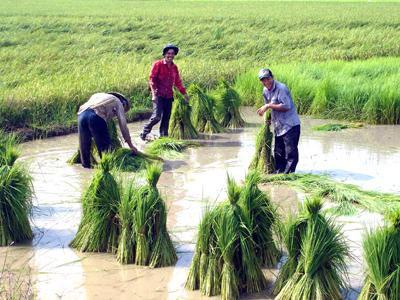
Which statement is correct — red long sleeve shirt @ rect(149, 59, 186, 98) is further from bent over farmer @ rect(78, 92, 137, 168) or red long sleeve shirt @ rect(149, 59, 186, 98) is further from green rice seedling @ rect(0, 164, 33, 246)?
green rice seedling @ rect(0, 164, 33, 246)

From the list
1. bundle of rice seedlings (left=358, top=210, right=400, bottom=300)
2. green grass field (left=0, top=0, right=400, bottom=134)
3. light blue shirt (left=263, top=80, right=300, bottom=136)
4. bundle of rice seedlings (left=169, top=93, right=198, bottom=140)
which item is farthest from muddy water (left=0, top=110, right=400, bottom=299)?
green grass field (left=0, top=0, right=400, bottom=134)

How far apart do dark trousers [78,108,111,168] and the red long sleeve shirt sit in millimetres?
1826

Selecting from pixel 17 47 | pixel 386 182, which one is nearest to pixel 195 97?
pixel 386 182

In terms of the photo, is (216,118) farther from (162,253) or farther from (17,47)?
(17,47)

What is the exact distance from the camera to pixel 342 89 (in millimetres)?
12898

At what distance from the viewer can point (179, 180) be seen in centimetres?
899

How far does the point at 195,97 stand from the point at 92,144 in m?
2.79

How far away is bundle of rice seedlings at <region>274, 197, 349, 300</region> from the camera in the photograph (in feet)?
17.0

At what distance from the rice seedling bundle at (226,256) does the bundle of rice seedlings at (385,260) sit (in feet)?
3.08

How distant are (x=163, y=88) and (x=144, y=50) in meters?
10.8

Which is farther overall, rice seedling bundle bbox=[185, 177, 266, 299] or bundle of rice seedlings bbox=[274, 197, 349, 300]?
rice seedling bundle bbox=[185, 177, 266, 299]

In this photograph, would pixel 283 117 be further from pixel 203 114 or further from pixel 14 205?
pixel 14 205

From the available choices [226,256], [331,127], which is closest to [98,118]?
[331,127]

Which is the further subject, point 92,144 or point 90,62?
point 90,62
